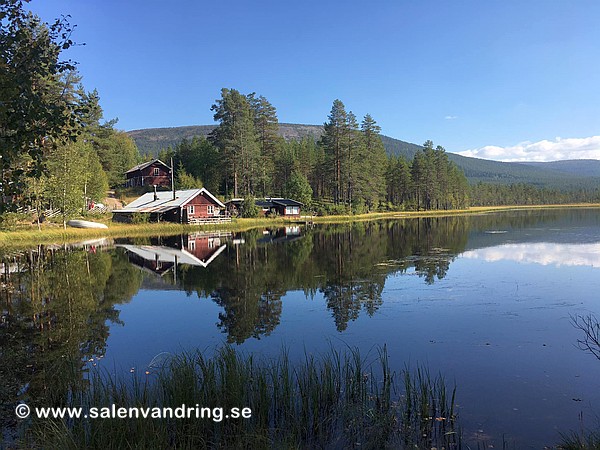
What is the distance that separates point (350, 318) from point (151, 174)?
72.0 metres

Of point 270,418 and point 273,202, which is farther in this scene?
point 273,202

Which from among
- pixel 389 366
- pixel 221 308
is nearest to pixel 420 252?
pixel 221 308

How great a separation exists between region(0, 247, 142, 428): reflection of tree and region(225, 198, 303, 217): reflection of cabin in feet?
146

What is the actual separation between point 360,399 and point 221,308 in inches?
334

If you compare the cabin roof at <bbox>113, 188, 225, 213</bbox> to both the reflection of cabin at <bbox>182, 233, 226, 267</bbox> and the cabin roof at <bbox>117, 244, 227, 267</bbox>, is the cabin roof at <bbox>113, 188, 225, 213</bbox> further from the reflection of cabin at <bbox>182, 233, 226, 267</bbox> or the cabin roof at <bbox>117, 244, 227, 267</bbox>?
the cabin roof at <bbox>117, 244, 227, 267</bbox>

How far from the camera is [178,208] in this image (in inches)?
2189

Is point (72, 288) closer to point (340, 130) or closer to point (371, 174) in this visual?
point (340, 130)

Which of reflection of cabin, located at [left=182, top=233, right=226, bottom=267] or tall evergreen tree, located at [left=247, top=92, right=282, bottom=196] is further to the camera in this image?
tall evergreen tree, located at [left=247, top=92, right=282, bottom=196]

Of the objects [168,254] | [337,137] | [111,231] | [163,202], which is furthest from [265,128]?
[168,254]

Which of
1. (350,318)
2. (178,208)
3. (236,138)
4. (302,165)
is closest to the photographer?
(350,318)

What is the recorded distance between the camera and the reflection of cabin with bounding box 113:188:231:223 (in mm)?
54906

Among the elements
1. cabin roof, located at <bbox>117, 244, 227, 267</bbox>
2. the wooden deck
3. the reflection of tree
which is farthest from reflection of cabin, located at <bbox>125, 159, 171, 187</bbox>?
the reflection of tree

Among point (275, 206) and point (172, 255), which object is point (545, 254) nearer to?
point (172, 255)

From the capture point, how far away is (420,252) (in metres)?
29.3
